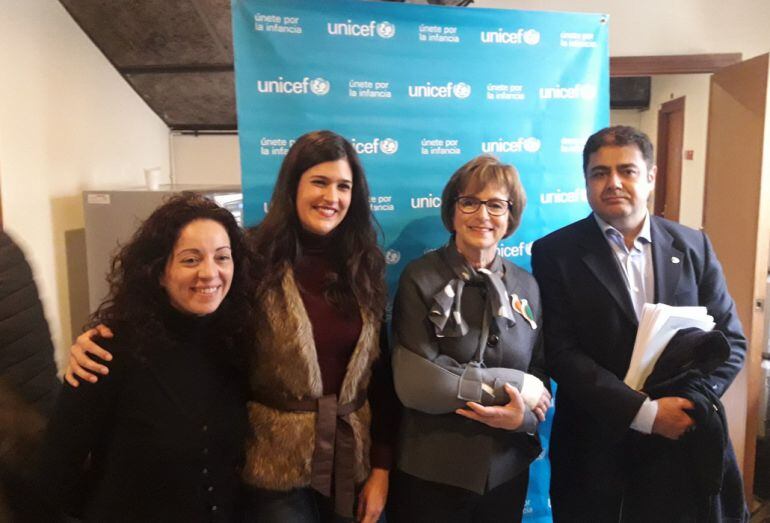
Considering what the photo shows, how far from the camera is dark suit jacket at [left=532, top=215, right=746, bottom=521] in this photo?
1503 mm

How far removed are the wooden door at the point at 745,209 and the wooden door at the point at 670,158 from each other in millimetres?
2941

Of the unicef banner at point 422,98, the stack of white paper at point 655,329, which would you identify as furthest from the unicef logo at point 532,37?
the stack of white paper at point 655,329

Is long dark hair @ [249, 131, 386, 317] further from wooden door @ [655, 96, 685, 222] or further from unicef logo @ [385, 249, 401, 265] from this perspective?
wooden door @ [655, 96, 685, 222]

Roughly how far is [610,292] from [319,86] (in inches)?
49.1

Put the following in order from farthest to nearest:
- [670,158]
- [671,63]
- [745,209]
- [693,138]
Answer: [670,158], [693,138], [671,63], [745,209]

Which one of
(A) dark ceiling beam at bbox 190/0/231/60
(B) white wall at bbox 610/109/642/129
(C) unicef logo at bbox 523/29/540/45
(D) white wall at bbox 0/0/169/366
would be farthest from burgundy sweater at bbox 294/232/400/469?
(B) white wall at bbox 610/109/642/129

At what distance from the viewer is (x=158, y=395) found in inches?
45.6

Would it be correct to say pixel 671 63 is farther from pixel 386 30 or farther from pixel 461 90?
pixel 386 30

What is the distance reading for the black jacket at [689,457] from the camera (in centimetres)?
141

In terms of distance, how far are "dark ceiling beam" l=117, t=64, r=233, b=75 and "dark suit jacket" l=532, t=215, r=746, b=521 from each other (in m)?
2.50

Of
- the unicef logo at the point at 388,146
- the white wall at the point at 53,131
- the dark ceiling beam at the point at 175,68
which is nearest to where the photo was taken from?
the unicef logo at the point at 388,146

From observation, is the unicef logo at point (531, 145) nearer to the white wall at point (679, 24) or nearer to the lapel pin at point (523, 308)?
the lapel pin at point (523, 308)

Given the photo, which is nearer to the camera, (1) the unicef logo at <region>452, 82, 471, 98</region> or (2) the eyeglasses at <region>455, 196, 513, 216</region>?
(2) the eyeglasses at <region>455, 196, 513, 216</region>

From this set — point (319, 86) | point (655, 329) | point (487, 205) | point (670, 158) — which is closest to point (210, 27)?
point (319, 86)
